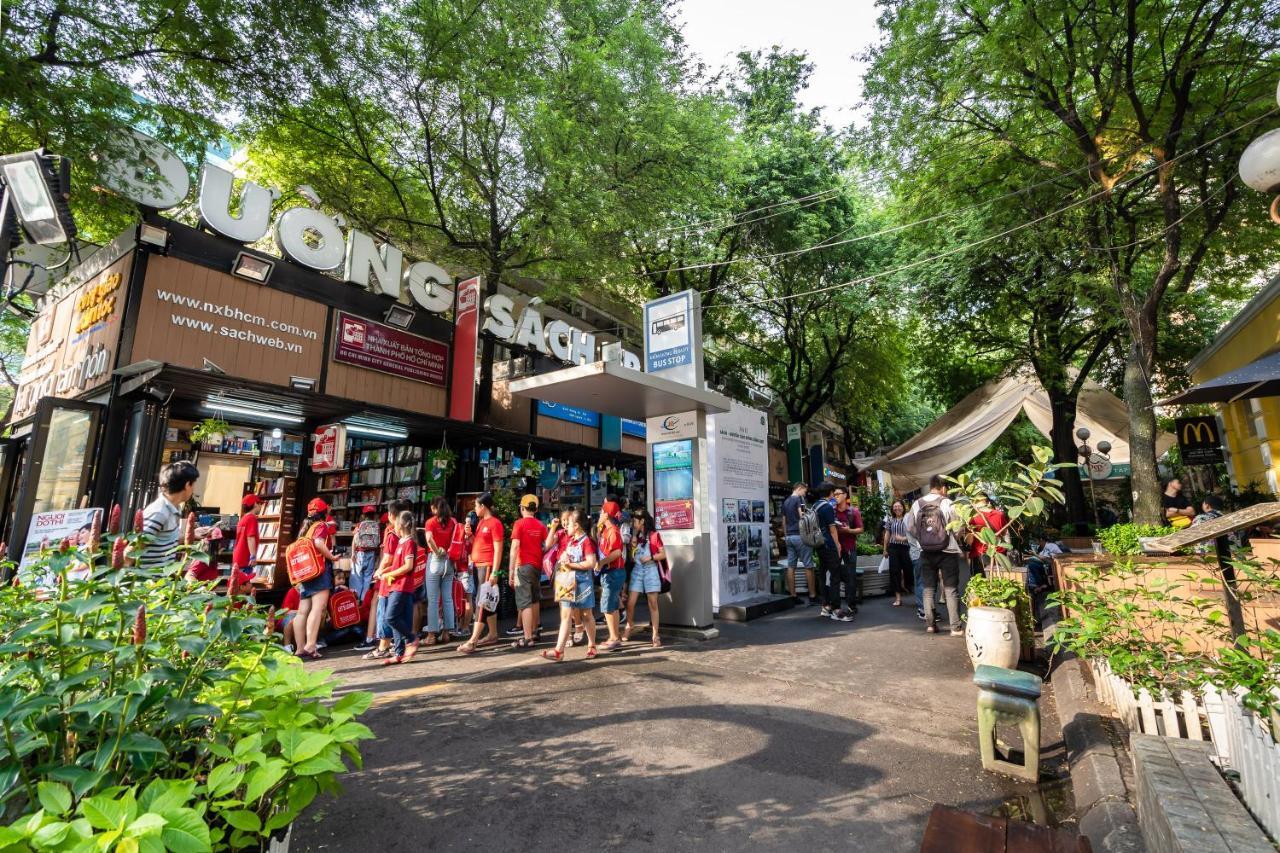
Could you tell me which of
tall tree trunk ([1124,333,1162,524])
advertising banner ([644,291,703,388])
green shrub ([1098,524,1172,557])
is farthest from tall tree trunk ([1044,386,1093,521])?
advertising banner ([644,291,703,388])

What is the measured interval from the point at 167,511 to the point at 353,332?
273 inches

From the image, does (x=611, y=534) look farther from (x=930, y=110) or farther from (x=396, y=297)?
(x=930, y=110)

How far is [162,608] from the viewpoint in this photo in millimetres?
2041

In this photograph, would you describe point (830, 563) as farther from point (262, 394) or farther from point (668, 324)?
point (262, 394)

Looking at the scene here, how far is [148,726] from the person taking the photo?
1620 mm

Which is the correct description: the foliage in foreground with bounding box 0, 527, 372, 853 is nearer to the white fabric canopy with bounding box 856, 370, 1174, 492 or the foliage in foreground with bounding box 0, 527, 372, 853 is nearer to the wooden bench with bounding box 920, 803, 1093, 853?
the wooden bench with bounding box 920, 803, 1093, 853

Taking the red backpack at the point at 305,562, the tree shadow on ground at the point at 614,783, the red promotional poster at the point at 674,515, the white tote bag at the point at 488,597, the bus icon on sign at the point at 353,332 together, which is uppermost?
the bus icon on sign at the point at 353,332

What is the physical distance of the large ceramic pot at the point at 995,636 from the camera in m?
4.91

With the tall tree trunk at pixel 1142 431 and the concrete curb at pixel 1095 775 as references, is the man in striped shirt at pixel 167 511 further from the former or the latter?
the tall tree trunk at pixel 1142 431

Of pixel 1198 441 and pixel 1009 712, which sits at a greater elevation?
pixel 1198 441

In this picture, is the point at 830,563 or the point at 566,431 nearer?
the point at 830,563

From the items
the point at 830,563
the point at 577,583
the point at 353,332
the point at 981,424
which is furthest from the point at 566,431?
the point at 981,424

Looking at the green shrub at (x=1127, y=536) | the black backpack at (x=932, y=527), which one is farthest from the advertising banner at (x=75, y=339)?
the green shrub at (x=1127, y=536)

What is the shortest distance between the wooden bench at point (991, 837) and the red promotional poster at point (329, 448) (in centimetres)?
888
